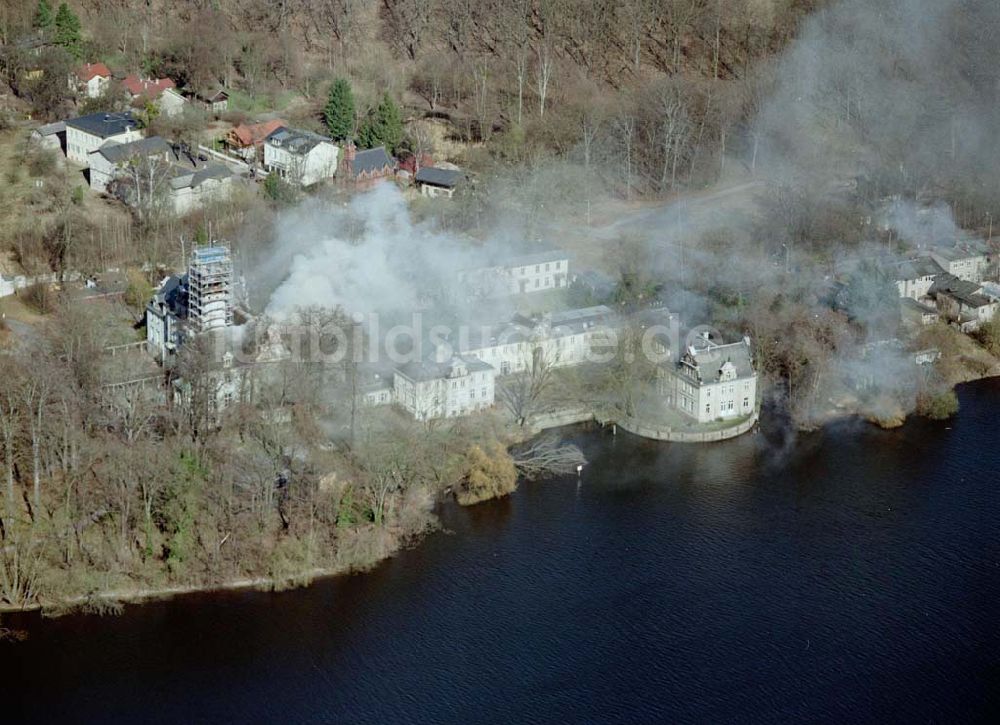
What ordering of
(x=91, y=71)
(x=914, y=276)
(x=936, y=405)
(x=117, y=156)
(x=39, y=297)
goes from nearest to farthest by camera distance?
1. (x=936, y=405)
2. (x=39, y=297)
3. (x=914, y=276)
4. (x=117, y=156)
5. (x=91, y=71)

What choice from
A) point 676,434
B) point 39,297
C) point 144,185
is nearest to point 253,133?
point 144,185

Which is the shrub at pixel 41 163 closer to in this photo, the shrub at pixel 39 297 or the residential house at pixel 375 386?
the shrub at pixel 39 297

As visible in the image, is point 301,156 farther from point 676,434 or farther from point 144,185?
point 676,434

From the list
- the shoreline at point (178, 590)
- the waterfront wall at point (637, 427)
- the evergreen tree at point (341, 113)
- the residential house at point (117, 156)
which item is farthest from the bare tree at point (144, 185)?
the shoreline at point (178, 590)

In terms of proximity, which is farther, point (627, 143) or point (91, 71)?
point (91, 71)

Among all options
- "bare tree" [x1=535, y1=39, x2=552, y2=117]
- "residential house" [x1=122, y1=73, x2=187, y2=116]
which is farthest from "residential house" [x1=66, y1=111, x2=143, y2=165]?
"bare tree" [x1=535, y1=39, x2=552, y2=117]

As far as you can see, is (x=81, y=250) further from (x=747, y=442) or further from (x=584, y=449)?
(x=747, y=442)

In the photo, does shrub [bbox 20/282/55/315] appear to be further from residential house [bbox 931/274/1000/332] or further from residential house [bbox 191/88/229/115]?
residential house [bbox 931/274/1000/332]
